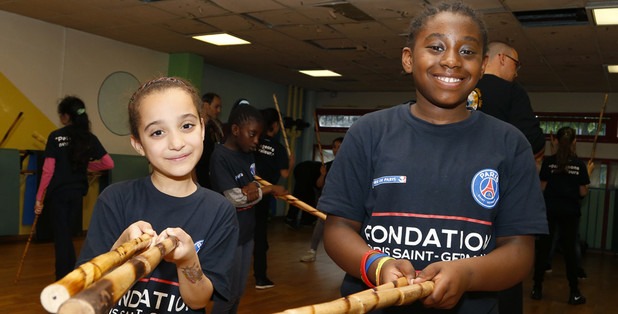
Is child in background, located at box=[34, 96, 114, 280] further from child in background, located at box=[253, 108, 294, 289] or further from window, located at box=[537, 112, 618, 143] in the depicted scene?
window, located at box=[537, 112, 618, 143]

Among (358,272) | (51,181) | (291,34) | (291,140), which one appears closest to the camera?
(358,272)

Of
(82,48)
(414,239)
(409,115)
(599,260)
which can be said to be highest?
(82,48)

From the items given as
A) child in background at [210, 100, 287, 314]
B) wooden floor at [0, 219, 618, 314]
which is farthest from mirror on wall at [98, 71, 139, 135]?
child in background at [210, 100, 287, 314]

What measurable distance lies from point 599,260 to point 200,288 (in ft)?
30.6

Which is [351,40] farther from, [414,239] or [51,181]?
[414,239]

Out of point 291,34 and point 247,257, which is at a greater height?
point 291,34

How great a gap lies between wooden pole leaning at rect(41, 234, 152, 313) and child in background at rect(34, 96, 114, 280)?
397 centimetres

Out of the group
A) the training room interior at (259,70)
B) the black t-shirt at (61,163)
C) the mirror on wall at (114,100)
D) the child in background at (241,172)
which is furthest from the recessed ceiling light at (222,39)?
the child in background at (241,172)

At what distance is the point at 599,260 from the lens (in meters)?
9.30

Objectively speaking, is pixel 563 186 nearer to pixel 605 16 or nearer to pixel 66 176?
pixel 605 16

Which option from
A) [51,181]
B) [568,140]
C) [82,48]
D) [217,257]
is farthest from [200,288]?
[82,48]

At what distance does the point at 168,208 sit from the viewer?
5.07 feet

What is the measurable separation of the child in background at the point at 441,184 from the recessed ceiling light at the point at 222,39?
22.2 ft

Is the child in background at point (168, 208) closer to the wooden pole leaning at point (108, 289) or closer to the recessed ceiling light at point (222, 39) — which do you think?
the wooden pole leaning at point (108, 289)
